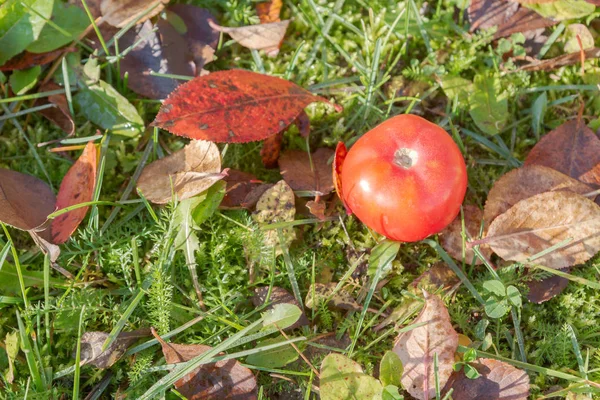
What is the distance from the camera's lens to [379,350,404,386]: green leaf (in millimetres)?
2377

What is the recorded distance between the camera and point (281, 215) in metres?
2.68

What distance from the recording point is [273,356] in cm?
246

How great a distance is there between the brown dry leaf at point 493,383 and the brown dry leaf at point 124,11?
7.52 feet

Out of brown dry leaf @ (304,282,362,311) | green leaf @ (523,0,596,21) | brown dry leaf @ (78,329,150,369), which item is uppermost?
green leaf @ (523,0,596,21)

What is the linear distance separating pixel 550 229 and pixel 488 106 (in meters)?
0.73

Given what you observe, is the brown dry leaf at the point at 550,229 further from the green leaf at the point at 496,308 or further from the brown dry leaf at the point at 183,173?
the brown dry leaf at the point at 183,173

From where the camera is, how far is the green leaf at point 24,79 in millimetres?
2920

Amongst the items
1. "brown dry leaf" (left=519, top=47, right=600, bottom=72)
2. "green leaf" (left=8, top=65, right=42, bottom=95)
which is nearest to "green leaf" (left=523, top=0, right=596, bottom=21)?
"brown dry leaf" (left=519, top=47, right=600, bottom=72)

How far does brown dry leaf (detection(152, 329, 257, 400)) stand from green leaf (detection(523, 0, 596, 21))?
2.38m

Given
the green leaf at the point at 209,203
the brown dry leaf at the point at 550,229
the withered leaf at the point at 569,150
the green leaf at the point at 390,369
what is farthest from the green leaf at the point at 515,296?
the green leaf at the point at 209,203

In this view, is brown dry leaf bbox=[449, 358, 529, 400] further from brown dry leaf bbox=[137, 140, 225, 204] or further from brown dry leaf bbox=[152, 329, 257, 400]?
brown dry leaf bbox=[137, 140, 225, 204]

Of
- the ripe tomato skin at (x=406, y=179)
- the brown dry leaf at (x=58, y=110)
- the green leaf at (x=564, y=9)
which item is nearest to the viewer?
the ripe tomato skin at (x=406, y=179)

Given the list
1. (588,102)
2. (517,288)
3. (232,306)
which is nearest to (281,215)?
(232,306)

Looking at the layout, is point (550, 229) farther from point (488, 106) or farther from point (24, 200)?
point (24, 200)
